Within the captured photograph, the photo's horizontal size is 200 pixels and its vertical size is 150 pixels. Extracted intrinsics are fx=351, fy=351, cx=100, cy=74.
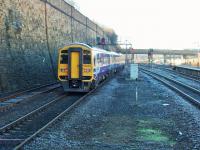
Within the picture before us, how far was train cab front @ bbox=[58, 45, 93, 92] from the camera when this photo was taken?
20391 mm

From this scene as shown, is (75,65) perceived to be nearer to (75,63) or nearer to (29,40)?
(75,63)

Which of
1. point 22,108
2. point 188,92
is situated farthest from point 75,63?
point 188,92

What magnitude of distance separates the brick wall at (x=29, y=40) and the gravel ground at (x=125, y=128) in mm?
7703

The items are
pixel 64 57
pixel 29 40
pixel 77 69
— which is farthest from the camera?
pixel 29 40

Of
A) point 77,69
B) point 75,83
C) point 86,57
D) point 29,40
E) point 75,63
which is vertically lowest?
point 75,83

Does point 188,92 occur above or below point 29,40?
below

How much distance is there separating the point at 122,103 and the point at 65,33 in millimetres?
24356

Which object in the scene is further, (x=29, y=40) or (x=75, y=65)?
(x=29, y=40)

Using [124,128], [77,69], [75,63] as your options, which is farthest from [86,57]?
[124,128]

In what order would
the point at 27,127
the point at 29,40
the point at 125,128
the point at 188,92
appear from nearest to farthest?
1. the point at 125,128
2. the point at 27,127
3. the point at 188,92
4. the point at 29,40

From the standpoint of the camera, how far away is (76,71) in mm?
20438

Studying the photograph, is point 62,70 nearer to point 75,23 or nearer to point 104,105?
point 104,105

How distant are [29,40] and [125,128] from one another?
17058 mm

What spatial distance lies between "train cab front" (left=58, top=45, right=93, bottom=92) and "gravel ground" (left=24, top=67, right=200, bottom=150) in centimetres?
425
